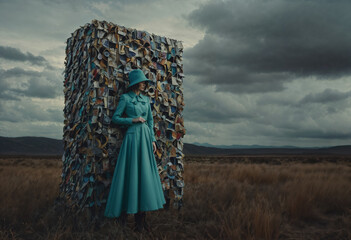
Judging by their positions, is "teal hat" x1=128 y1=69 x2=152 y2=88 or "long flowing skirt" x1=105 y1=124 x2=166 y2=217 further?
"teal hat" x1=128 y1=69 x2=152 y2=88

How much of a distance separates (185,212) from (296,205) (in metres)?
2.27

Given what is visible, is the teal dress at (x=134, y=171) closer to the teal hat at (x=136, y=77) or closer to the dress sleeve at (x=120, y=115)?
the dress sleeve at (x=120, y=115)

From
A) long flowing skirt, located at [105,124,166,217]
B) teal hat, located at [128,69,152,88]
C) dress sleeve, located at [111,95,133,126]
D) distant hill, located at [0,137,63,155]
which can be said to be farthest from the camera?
distant hill, located at [0,137,63,155]

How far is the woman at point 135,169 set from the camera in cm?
393

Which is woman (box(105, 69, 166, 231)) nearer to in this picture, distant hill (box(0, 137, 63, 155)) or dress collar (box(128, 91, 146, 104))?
dress collar (box(128, 91, 146, 104))

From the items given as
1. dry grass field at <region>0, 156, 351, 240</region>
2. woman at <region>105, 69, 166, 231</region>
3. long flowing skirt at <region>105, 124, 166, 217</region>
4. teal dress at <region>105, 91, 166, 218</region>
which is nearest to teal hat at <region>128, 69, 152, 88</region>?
woman at <region>105, 69, 166, 231</region>

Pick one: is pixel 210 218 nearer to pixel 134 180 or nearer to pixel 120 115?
pixel 134 180

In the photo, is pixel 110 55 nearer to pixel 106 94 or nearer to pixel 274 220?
pixel 106 94

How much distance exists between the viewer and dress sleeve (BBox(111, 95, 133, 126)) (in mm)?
4117

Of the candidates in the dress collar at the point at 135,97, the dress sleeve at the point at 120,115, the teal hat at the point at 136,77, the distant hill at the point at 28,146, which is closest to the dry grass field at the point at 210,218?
the dress sleeve at the point at 120,115

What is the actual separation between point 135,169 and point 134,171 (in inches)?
1.3

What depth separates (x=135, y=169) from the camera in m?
3.99

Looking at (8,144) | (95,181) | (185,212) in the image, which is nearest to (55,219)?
(95,181)

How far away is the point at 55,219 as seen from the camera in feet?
15.3
